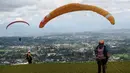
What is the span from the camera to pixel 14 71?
31.3 meters

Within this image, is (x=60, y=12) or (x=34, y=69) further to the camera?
(x=34, y=69)

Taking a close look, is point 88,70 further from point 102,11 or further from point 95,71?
point 102,11

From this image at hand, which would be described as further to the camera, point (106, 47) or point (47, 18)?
point (47, 18)

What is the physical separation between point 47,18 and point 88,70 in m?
5.88

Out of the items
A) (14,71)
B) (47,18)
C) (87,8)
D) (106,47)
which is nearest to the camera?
(106,47)

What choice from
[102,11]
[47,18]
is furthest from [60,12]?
[102,11]

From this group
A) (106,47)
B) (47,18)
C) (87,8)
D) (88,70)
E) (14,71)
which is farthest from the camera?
(14,71)

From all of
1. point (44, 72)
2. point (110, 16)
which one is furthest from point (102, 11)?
point (44, 72)

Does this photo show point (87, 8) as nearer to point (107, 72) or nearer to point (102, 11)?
point (102, 11)

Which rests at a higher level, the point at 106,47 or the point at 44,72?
the point at 106,47

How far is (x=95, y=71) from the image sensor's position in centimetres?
2827

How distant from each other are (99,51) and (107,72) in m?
4.13

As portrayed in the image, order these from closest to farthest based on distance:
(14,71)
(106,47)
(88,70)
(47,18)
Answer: (106,47)
(47,18)
(88,70)
(14,71)

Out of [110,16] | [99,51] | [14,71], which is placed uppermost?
[110,16]
